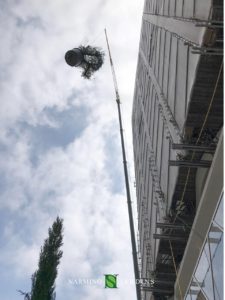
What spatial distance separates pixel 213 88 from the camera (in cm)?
1875

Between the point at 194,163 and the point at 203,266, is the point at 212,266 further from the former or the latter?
the point at 194,163

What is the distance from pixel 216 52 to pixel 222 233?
24.4 feet

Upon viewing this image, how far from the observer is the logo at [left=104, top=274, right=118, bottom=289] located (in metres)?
17.1

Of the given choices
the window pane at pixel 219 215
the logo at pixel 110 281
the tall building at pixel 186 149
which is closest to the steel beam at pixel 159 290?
the tall building at pixel 186 149

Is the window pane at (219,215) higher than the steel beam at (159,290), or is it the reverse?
the steel beam at (159,290)

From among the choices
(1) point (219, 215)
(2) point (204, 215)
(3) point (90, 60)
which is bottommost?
(1) point (219, 215)

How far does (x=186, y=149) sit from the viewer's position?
1906 centimetres

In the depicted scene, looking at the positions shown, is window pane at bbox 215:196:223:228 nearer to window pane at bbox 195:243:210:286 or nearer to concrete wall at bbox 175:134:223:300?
concrete wall at bbox 175:134:223:300

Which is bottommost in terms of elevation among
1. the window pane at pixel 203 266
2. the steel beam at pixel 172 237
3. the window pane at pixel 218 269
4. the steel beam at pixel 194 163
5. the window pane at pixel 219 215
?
the window pane at pixel 218 269

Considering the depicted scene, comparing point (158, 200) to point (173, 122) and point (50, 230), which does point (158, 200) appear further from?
point (50, 230)

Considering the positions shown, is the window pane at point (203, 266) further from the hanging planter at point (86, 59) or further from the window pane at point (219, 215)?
the hanging planter at point (86, 59)

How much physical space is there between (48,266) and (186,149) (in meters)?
7.79

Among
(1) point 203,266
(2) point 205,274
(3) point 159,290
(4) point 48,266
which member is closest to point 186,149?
(1) point 203,266

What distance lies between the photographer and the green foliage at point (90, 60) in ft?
81.8
